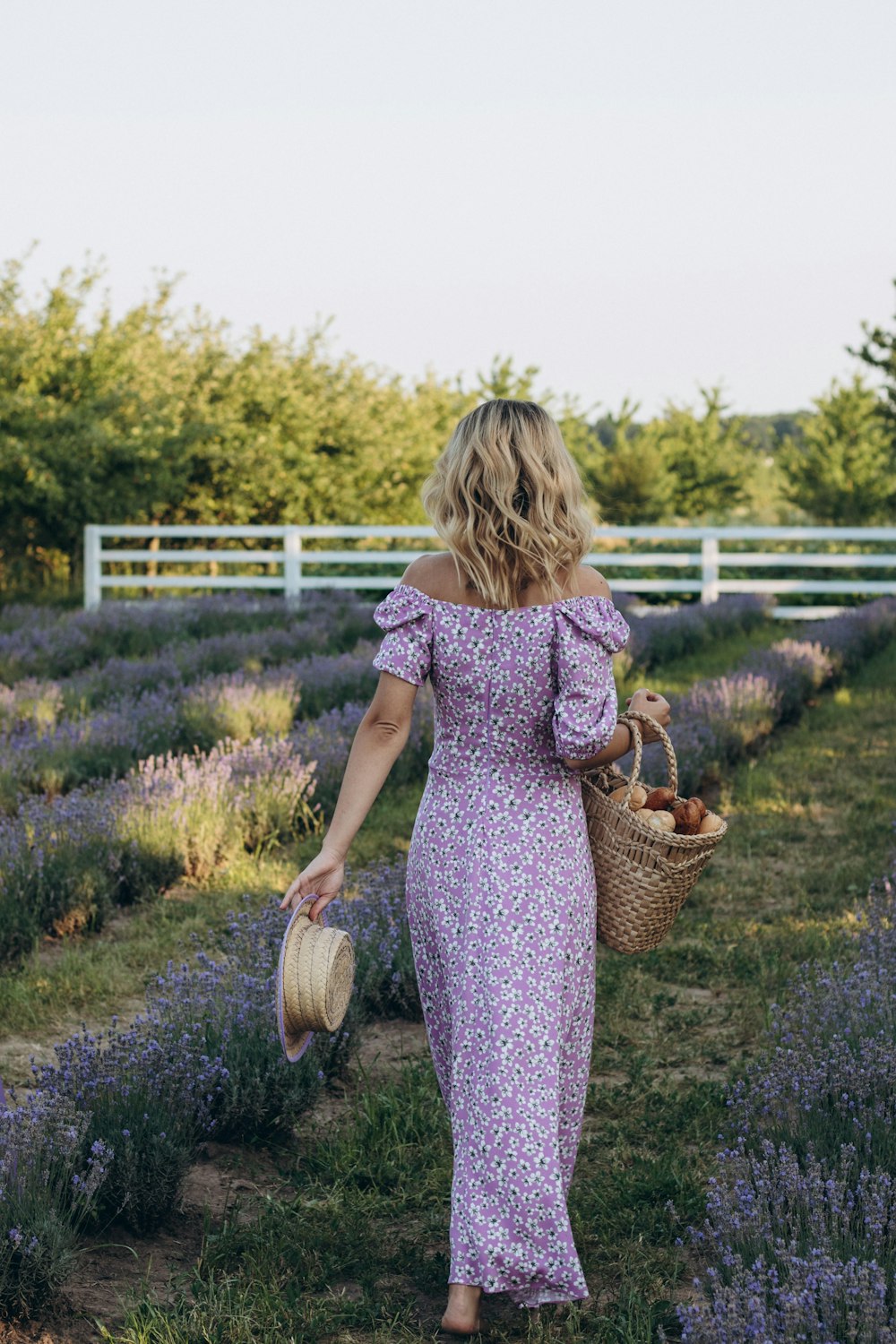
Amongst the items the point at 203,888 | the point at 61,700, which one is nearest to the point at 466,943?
the point at 203,888

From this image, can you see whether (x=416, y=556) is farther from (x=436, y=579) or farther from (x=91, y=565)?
(x=436, y=579)

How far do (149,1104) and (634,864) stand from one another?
50.9 inches

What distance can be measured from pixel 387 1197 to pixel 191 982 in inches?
36.1

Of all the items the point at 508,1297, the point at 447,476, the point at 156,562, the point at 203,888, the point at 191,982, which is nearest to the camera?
the point at 447,476

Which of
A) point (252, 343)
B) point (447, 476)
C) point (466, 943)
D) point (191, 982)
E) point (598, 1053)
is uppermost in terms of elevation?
point (252, 343)

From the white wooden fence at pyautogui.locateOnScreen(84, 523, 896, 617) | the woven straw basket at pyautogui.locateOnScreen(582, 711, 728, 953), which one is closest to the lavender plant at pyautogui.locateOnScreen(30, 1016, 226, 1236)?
the woven straw basket at pyautogui.locateOnScreen(582, 711, 728, 953)

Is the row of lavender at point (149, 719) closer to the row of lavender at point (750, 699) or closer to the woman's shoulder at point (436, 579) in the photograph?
the row of lavender at point (750, 699)

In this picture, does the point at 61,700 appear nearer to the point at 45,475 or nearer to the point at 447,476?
the point at 447,476

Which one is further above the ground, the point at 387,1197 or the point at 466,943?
the point at 466,943

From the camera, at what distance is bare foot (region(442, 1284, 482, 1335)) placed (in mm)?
2633

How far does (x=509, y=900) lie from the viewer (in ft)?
8.82

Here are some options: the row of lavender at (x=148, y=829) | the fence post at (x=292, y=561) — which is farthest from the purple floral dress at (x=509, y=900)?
the fence post at (x=292, y=561)

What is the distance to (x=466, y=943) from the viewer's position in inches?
106

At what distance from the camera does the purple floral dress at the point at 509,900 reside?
255 centimetres
